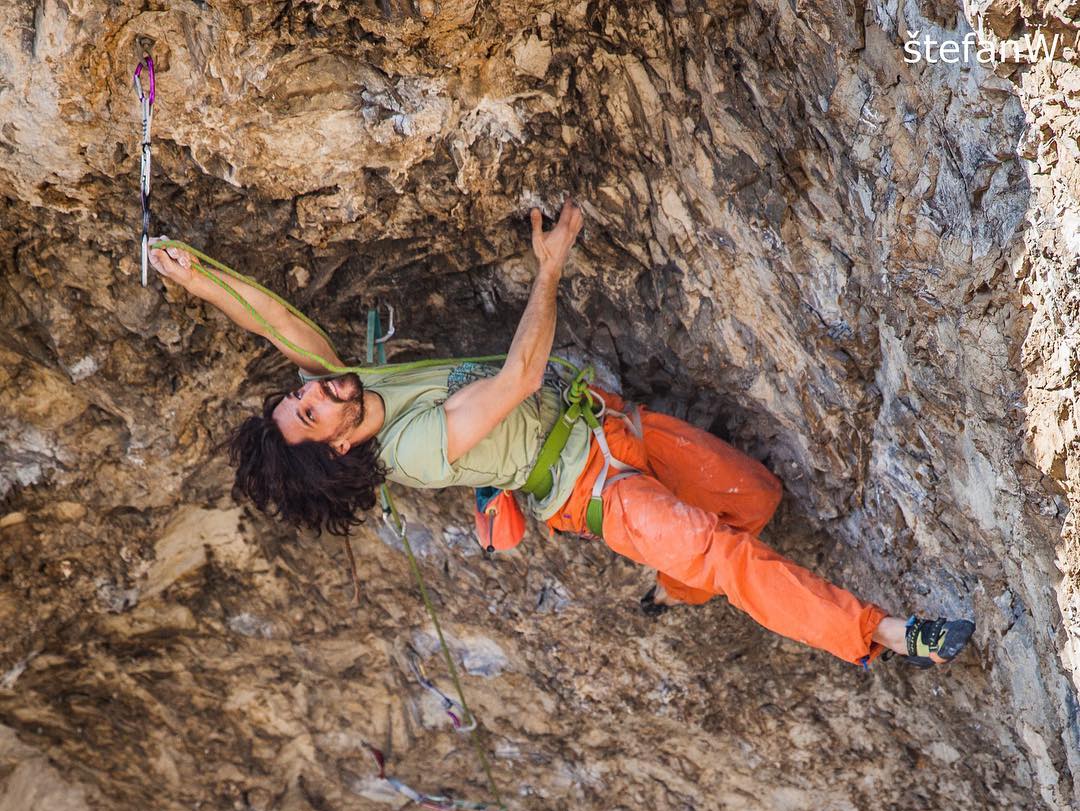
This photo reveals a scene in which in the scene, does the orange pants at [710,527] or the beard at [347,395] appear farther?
the beard at [347,395]

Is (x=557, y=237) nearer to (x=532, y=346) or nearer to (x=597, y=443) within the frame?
(x=532, y=346)

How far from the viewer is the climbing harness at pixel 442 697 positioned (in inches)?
187

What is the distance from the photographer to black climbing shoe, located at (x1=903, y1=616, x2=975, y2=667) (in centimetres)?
268

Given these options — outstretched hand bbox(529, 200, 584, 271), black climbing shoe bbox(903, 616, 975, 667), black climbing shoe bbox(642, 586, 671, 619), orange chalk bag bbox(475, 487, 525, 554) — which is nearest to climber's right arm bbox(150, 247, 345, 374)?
orange chalk bag bbox(475, 487, 525, 554)

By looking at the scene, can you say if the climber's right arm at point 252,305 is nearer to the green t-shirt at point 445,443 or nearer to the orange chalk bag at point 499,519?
the green t-shirt at point 445,443

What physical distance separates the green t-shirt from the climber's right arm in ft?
0.32

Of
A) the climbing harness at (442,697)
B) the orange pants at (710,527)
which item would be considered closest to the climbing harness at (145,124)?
the orange pants at (710,527)

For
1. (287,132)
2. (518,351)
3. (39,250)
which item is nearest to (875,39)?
(518,351)

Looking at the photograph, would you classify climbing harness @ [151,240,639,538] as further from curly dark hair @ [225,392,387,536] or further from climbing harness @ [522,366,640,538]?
curly dark hair @ [225,392,387,536]

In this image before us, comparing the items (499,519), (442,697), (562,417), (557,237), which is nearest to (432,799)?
(442,697)

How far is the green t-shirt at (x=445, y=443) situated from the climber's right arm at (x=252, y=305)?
98 millimetres

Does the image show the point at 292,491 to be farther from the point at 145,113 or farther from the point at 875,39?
the point at 875,39

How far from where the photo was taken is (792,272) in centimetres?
288

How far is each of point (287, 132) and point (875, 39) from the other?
160 centimetres
